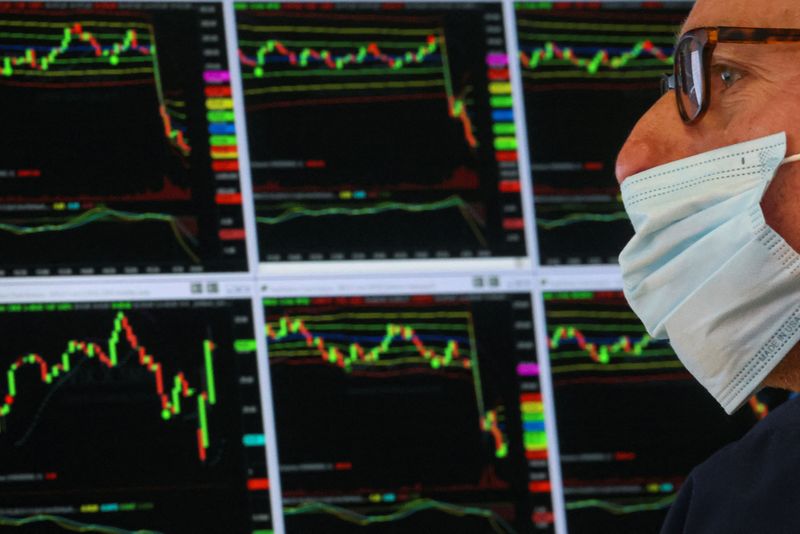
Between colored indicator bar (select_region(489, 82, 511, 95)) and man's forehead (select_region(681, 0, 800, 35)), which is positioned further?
colored indicator bar (select_region(489, 82, 511, 95))

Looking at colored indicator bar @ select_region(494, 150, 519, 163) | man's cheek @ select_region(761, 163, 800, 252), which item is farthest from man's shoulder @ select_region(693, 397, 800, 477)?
colored indicator bar @ select_region(494, 150, 519, 163)

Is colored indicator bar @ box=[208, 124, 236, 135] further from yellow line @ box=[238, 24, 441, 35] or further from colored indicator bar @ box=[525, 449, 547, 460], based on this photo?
colored indicator bar @ box=[525, 449, 547, 460]

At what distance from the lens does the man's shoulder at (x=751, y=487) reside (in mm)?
1761

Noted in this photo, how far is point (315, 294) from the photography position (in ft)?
8.49

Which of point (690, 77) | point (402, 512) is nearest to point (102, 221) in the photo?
point (402, 512)

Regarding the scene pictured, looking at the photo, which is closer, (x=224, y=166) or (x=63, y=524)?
(x=63, y=524)

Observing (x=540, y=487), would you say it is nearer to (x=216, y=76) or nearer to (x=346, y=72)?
(x=346, y=72)

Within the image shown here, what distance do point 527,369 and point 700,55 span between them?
1.05 m

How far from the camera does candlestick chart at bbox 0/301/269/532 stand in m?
2.45

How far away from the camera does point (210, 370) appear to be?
254cm

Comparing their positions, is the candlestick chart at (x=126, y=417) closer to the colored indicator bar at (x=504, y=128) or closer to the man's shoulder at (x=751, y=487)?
the colored indicator bar at (x=504, y=128)

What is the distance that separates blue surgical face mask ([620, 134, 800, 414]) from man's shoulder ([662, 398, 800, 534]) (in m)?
0.13

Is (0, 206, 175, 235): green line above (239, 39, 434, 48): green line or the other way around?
the other way around

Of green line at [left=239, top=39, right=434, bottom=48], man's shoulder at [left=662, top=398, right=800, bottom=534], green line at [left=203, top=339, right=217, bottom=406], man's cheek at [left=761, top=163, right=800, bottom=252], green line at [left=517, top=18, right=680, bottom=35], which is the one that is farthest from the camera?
green line at [left=517, top=18, right=680, bottom=35]
